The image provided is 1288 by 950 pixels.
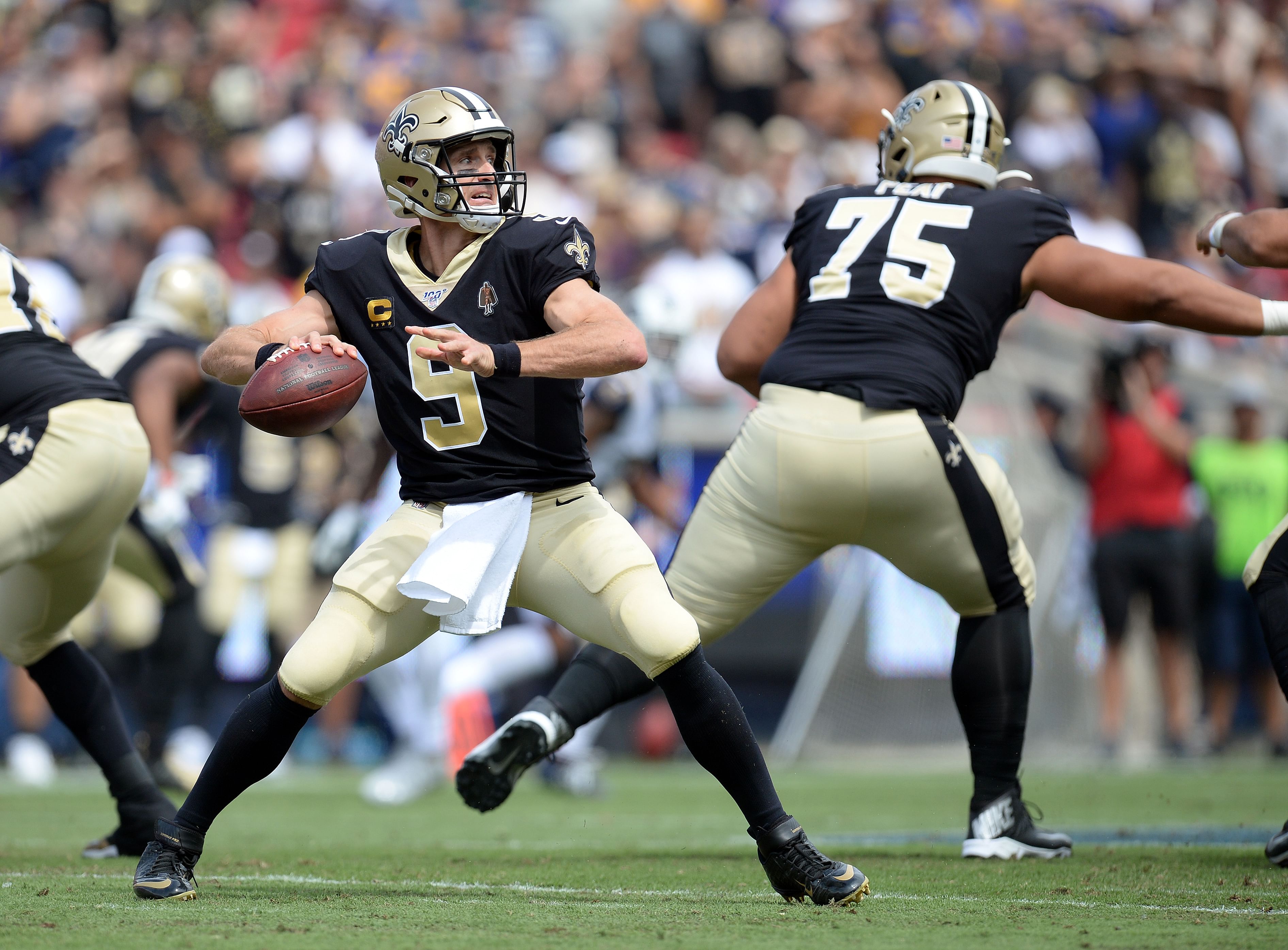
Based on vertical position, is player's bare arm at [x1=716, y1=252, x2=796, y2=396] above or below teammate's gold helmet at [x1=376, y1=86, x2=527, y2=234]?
below

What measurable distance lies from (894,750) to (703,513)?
5.30 m

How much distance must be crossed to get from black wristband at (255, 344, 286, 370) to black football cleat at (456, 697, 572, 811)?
127 cm

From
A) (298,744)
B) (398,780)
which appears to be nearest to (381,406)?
(398,780)

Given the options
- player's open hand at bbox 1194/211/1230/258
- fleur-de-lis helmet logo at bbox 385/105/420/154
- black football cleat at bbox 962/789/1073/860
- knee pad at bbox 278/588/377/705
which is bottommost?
black football cleat at bbox 962/789/1073/860

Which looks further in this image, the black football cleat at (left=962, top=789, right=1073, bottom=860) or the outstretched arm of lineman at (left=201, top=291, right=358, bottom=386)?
the black football cleat at (left=962, top=789, right=1073, bottom=860)

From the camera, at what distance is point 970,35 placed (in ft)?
45.8

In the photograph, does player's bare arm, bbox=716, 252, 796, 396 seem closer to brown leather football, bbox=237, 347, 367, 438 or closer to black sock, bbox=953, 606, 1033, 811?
black sock, bbox=953, 606, 1033, 811

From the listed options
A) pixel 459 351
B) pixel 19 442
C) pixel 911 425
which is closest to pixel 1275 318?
pixel 911 425

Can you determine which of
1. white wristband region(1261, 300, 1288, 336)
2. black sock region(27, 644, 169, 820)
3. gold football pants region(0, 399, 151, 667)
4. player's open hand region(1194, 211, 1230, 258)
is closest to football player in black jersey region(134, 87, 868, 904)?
gold football pants region(0, 399, 151, 667)

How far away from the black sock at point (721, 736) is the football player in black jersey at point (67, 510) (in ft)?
6.26

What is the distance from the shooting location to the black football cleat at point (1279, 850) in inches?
182

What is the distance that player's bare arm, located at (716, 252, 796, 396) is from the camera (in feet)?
16.6

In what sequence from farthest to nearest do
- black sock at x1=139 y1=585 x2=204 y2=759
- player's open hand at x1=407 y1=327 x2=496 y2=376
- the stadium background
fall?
the stadium background < black sock at x1=139 y1=585 x2=204 y2=759 < player's open hand at x1=407 y1=327 x2=496 y2=376

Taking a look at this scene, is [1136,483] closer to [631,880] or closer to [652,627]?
[631,880]
